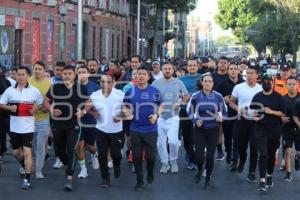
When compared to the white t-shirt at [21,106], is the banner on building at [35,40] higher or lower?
higher

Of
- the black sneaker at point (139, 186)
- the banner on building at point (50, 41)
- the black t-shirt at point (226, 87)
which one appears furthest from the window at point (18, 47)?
the black sneaker at point (139, 186)

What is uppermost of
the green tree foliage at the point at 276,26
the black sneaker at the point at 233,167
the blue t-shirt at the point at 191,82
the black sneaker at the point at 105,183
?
the green tree foliage at the point at 276,26

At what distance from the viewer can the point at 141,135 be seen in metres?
10.6

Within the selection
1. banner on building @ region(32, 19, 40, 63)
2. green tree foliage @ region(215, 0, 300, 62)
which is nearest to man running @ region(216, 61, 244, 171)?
banner on building @ region(32, 19, 40, 63)

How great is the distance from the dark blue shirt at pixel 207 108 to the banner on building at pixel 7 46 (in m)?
14.2

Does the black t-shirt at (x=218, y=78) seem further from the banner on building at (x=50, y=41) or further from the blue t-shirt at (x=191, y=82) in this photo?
the banner on building at (x=50, y=41)

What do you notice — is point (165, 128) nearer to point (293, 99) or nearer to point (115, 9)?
point (293, 99)

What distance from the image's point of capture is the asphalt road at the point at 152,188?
10086 mm

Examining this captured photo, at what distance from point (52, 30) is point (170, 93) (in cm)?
1969

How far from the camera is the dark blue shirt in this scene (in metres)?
10.9

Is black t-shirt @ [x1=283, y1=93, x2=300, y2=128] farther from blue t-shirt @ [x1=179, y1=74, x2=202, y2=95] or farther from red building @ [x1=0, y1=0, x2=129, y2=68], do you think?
red building @ [x1=0, y1=0, x2=129, y2=68]

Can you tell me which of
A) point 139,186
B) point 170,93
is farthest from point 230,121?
point 139,186

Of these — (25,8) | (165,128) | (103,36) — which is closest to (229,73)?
(165,128)

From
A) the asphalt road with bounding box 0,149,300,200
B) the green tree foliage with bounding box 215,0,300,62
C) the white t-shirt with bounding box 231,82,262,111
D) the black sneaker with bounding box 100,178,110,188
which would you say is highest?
the green tree foliage with bounding box 215,0,300,62
